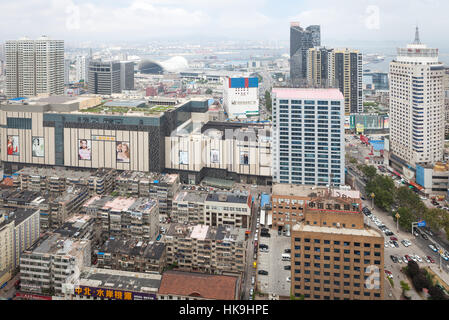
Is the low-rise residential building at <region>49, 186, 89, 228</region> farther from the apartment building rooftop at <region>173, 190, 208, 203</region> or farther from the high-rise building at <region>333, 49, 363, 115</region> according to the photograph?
the high-rise building at <region>333, 49, 363, 115</region>

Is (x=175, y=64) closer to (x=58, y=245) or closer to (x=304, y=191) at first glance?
(x=304, y=191)

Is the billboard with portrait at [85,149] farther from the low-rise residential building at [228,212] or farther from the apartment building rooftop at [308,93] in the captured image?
the apartment building rooftop at [308,93]

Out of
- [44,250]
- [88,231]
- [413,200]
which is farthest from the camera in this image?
[413,200]

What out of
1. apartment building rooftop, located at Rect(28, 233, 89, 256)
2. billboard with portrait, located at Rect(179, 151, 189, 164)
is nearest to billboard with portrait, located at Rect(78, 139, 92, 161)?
billboard with portrait, located at Rect(179, 151, 189, 164)

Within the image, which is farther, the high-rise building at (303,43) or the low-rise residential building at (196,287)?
the high-rise building at (303,43)

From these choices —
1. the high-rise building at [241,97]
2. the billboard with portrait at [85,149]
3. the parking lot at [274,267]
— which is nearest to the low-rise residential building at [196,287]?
the parking lot at [274,267]
